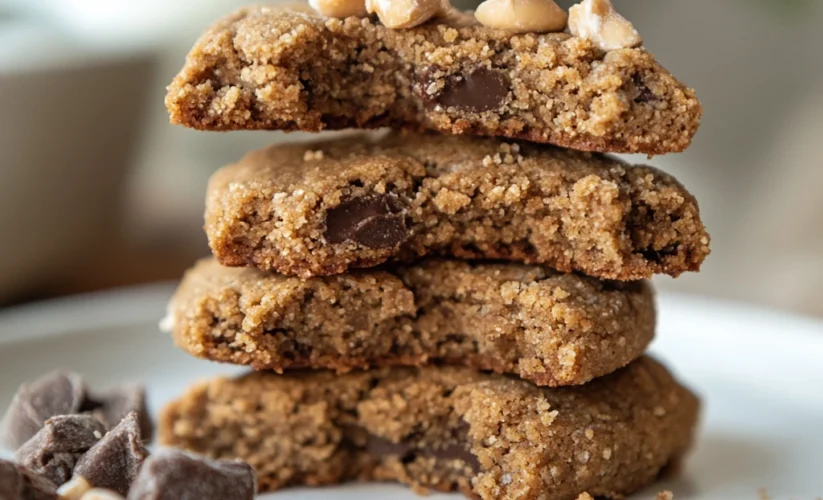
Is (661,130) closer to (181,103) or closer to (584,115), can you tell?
(584,115)

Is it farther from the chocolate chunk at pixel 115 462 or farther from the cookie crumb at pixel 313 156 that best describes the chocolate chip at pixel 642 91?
the chocolate chunk at pixel 115 462

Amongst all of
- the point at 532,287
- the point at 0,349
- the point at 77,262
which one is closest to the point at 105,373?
the point at 0,349

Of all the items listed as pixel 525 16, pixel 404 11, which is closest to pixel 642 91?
pixel 525 16

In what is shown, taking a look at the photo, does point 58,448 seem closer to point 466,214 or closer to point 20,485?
point 20,485

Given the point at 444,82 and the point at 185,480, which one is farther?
the point at 444,82

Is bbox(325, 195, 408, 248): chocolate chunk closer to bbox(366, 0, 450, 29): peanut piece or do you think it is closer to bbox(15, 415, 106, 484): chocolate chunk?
bbox(366, 0, 450, 29): peanut piece

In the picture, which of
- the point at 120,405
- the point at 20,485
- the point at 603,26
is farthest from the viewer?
the point at 120,405

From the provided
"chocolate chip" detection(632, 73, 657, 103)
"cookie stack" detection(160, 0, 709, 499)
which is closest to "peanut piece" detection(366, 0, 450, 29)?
"cookie stack" detection(160, 0, 709, 499)
